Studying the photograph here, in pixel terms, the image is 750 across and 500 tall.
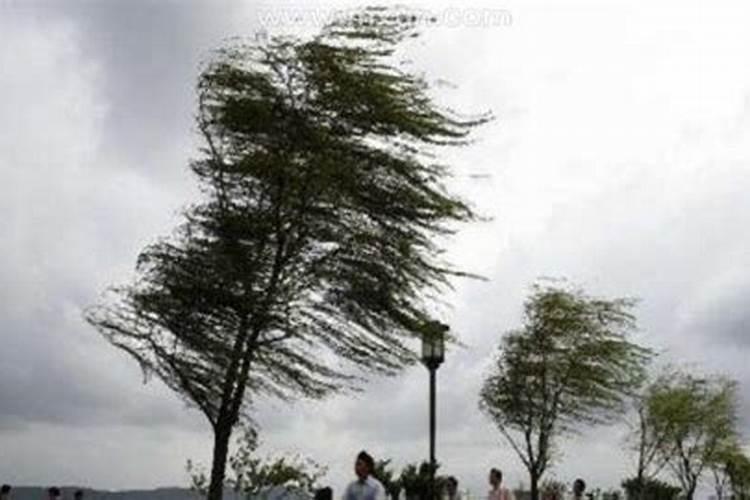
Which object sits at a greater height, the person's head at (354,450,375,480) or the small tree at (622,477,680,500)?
the small tree at (622,477,680,500)

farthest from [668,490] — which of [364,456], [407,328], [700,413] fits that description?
[364,456]

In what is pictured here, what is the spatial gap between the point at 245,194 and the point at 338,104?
2.56 metres

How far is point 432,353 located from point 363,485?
9.88 metres

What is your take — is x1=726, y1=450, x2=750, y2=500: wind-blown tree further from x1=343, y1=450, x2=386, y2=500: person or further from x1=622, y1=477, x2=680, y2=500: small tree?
x1=343, y1=450, x2=386, y2=500: person

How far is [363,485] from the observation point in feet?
46.9

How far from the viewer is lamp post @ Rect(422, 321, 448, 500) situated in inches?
948

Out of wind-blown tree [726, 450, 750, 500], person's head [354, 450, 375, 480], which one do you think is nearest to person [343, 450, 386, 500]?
person's head [354, 450, 375, 480]

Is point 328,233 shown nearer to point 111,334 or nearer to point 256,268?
point 256,268

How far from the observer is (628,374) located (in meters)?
38.7

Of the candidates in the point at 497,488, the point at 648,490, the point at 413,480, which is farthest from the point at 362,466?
the point at 648,490

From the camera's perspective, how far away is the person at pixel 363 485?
1423 cm

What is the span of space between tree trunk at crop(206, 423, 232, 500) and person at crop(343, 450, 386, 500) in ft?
32.0

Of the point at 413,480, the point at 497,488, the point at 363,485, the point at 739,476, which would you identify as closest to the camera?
the point at 363,485

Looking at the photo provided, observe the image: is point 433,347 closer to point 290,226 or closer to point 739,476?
point 290,226
